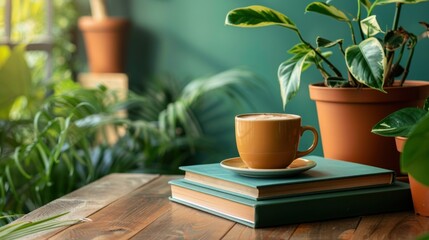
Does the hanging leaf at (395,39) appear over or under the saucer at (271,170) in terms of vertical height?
over

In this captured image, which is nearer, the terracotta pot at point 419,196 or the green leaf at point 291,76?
the terracotta pot at point 419,196

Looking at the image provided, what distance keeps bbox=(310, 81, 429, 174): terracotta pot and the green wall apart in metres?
1.04

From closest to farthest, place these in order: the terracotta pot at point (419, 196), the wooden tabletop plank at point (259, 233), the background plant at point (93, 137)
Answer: the wooden tabletop plank at point (259, 233), the terracotta pot at point (419, 196), the background plant at point (93, 137)

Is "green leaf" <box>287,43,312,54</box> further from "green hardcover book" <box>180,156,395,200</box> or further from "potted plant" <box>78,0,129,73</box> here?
"potted plant" <box>78,0,129,73</box>

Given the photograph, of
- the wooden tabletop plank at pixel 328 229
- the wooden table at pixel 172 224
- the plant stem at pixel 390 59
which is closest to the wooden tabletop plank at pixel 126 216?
the wooden table at pixel 172 224

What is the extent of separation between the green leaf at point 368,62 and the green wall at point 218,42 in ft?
3.77

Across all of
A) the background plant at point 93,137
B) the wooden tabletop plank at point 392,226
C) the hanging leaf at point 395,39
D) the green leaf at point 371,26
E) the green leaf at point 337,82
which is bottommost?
the background plant at point 93,137

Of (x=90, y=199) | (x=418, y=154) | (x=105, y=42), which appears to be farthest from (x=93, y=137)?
(x=418, y=154)

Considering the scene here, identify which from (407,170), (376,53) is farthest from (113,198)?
(407,170)

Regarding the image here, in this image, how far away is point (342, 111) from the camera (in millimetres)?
1415

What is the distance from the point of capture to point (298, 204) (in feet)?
3.72

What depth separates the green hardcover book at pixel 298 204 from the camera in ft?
3.65

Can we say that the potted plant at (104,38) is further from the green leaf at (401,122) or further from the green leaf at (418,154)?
the green leaf at (418,154)

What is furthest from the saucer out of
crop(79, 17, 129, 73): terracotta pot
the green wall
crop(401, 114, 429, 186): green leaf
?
crop(79, 17, 129, 73): terracotta pot
